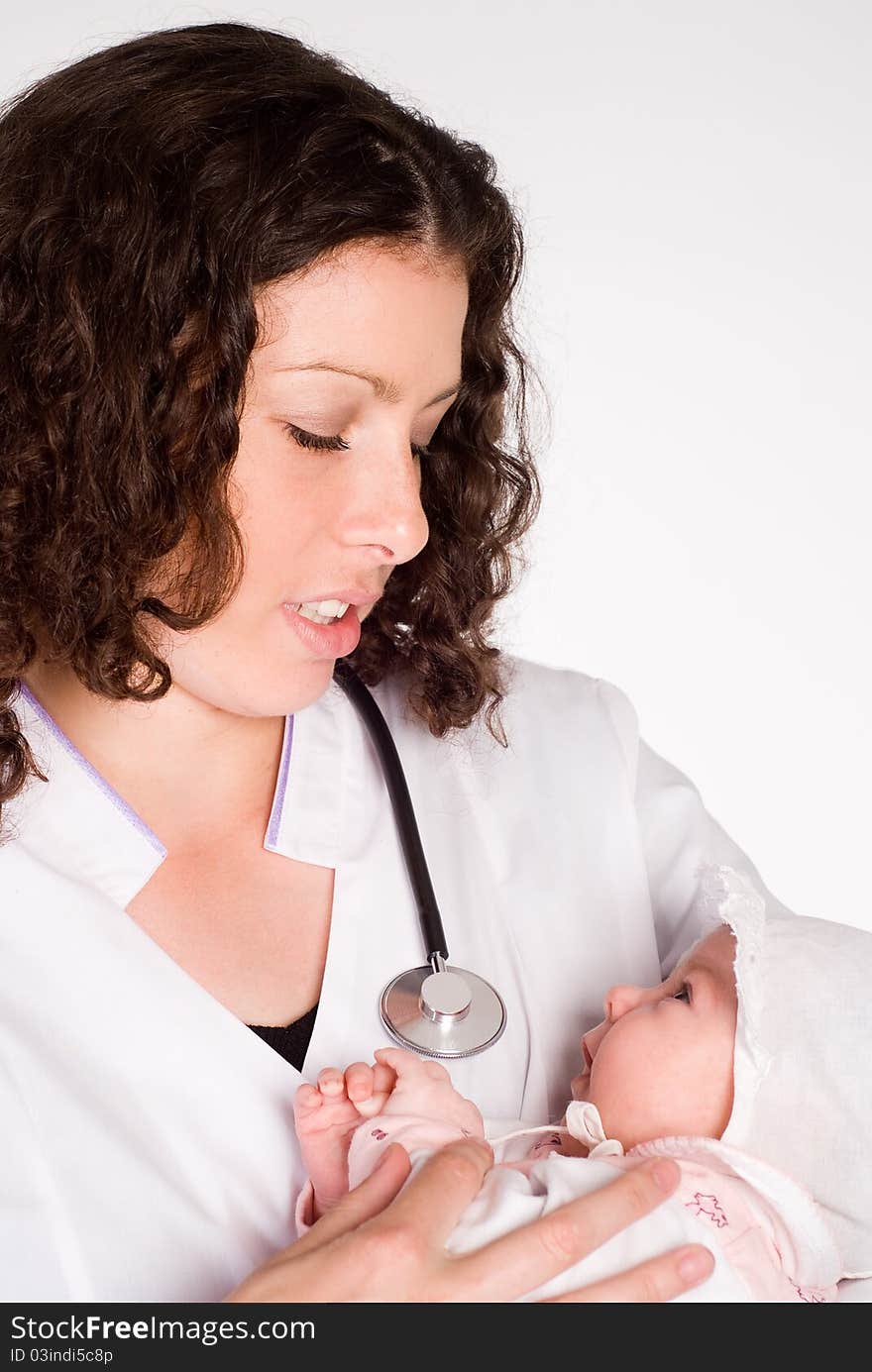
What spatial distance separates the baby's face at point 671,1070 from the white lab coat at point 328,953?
0.17 m

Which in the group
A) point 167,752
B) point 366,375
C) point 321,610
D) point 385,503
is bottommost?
point 167,752

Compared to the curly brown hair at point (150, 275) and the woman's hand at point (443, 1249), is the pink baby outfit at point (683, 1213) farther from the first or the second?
the curly brown hair at point (150, 275)

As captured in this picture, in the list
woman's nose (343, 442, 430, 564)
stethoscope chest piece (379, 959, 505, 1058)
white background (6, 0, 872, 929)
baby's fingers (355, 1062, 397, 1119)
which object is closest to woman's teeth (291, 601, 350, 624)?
woman's nose (343, 442, 430, 564)

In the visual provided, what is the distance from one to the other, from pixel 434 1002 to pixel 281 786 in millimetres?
398

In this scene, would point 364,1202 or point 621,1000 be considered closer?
point 364,1202

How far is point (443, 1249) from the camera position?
1315 mm

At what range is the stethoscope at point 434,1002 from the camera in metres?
1.66

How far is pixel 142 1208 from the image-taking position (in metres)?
1.47

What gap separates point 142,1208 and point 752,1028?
66 cm

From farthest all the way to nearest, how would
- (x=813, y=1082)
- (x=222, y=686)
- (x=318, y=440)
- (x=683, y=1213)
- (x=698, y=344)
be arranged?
(x=698, y=344) → (x=222, y=686) → (x=318, y=440) → (x=813, y=1082) → (x=683, y=1213)

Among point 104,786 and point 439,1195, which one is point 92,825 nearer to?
point 104,786

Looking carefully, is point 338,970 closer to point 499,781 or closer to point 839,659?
point 499,781

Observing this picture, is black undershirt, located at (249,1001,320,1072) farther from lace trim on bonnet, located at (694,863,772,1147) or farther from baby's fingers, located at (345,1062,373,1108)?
lace trim on bonnet, located at (694,863,772,1147)

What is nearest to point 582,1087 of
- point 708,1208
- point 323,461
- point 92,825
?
point 708,1208
